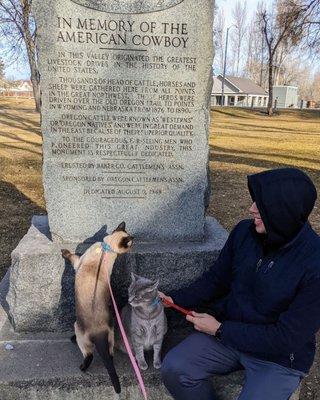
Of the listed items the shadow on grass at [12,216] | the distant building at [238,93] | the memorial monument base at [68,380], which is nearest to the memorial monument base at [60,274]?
the memorial monument base at [68,380]

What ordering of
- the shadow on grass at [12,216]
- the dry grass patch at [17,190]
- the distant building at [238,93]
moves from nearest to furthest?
the shadow on grass at [12,216] < the dry grass patch at [17,190] < the distant building at [238,93]

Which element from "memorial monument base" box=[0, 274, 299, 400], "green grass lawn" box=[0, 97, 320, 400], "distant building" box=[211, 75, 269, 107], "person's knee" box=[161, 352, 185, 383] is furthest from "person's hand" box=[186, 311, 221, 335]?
"distant building" box=[211, 75, 269, 107]

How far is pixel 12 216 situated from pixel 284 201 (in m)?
5.19

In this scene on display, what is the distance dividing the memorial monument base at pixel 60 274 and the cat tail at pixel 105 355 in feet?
1.49

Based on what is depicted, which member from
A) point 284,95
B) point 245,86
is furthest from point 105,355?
point 245,86

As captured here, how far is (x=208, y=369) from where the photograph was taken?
244cm

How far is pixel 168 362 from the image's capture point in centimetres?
242

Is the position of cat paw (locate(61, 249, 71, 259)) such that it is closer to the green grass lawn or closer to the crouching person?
the crouching person

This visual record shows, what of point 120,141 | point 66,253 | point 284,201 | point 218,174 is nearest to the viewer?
point 284,201

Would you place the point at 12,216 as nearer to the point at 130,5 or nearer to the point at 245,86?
the point at 130,5

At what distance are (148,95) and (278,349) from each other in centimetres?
179

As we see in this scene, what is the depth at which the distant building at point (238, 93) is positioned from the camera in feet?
210

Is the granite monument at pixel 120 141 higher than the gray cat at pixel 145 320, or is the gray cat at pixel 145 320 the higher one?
the granite monument at pixel 120 141

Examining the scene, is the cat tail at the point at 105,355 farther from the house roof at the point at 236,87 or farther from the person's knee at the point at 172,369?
the house roof at the point at 236,87
